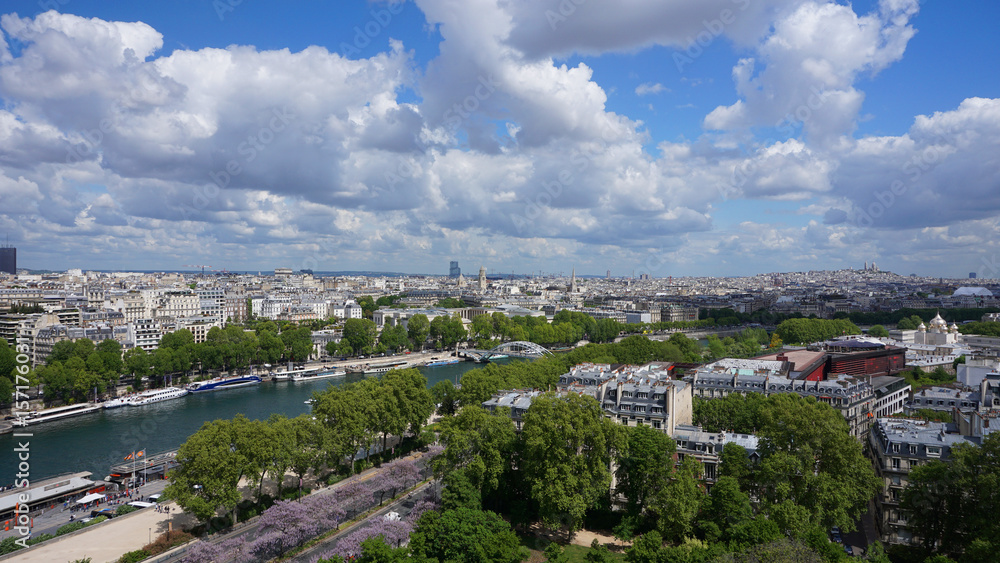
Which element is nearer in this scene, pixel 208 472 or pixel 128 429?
pixel 208 472

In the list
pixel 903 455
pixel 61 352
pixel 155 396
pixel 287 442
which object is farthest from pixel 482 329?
pixel 903 455

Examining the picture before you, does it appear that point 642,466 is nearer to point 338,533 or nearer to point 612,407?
point 612,407

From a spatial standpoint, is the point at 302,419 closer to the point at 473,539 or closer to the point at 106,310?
the point at 473,539

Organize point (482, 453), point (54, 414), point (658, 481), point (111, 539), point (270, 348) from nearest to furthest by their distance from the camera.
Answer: point (111, 539) → point (658, 481) → point (482, 453) → point (54, 414) → point (270, 348)

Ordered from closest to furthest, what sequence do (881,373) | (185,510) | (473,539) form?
(473,539) → (185,510) → (881,373)

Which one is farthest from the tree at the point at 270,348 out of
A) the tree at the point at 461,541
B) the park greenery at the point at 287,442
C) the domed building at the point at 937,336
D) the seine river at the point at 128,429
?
the domed building at the point at 937,336

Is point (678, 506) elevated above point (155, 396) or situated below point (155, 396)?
above

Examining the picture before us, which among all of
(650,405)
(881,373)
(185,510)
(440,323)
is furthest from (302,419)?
(440,323)
